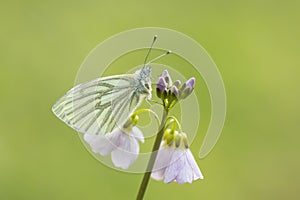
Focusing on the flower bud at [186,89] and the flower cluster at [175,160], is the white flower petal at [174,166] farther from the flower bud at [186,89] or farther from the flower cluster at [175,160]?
the flower bud at [186,89]

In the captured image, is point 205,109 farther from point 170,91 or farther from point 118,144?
point 170,91

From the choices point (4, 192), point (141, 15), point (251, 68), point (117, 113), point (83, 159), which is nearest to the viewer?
point (117, 113)

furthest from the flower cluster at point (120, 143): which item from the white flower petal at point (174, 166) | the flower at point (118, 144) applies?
the white flower petal at point (174, 166)

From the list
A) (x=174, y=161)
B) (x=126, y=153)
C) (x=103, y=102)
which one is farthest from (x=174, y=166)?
(x=103, y=102)

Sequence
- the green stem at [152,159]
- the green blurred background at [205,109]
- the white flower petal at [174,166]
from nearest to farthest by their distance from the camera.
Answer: the green stem at [152,159] < the white flower petal at [174,166] < the green blurred background at [205,109]

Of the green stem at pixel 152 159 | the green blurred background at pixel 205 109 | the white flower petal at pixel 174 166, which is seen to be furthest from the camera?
the green blurred background at pixel 205 109

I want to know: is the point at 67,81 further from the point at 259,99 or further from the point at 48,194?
the point at 259,99

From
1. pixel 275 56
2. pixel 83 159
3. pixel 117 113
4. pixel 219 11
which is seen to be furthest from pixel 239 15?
pixel 117 113
